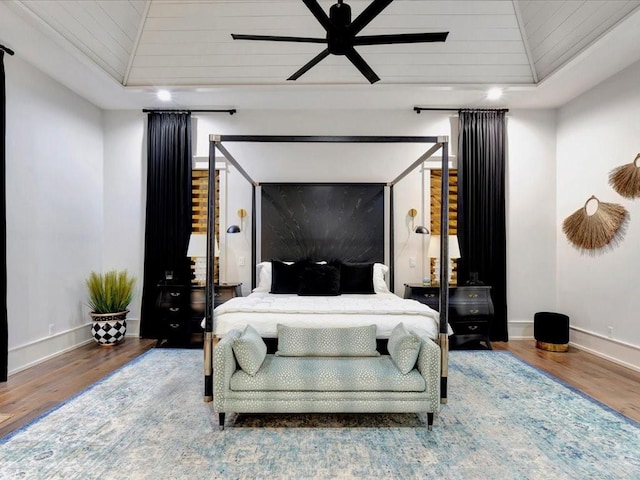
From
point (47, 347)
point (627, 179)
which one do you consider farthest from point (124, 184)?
point (627, 179)

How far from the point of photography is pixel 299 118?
17.2ft

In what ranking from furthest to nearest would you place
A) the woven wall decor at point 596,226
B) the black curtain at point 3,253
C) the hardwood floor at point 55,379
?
1. the woven wall decor at point 596,226
2. the black curtain at point 3,253
3. the hardwood floor at point 55,379

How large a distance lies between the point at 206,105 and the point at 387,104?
2.36 meters

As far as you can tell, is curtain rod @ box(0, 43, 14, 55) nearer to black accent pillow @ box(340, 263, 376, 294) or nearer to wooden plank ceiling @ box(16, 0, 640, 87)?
wooden plank ceiling @ box(16, 0, 640, 87)

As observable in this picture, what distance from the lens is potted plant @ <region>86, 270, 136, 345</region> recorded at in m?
4.69

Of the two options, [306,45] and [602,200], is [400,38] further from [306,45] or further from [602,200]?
[602,200]

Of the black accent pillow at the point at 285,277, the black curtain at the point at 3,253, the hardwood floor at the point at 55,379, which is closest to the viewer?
the hardwood floor at the point at 55,379

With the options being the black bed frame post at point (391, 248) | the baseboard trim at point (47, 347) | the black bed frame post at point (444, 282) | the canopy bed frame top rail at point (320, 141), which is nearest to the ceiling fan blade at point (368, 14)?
the canopy bed frame top rail at point (320, 141)

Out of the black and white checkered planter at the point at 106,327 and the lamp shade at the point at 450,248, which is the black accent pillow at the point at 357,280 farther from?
the black and white checkered planter at the point at 106,327

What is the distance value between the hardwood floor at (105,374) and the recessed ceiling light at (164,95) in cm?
304

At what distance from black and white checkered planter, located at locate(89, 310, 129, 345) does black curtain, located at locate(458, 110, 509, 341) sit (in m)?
4.35

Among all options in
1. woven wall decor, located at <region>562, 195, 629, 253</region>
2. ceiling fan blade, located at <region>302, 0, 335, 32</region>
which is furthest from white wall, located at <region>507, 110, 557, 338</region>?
ceiling fan blade, located at <region>302, 0, 335, 32</region>

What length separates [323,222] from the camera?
5223 mm

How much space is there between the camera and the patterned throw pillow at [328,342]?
2.88 m
